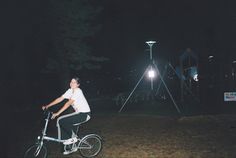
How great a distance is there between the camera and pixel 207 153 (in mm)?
9305

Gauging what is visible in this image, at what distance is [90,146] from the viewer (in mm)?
9094

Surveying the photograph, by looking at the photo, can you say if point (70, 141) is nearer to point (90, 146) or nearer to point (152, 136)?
point (90, 146)

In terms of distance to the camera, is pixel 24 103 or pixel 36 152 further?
pixel 24 103

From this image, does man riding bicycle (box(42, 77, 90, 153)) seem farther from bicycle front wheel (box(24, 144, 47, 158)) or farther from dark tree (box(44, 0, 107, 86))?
dark tree (box(44, 0, 107, 86))

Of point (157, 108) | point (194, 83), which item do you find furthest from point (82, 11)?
point (194, 83)

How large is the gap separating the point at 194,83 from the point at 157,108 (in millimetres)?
9207

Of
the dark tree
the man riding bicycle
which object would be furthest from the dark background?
the man riding bicycle

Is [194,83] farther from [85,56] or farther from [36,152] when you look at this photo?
[36,152]

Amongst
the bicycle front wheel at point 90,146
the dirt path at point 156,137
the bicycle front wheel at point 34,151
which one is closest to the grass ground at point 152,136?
the dirt path at point 156,137

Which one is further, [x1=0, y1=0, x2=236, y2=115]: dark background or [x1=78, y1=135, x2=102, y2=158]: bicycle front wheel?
[x1=0, y1=0, x2=236, y2=115]: dark background

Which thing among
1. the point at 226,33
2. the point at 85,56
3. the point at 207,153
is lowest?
the point at 207,153

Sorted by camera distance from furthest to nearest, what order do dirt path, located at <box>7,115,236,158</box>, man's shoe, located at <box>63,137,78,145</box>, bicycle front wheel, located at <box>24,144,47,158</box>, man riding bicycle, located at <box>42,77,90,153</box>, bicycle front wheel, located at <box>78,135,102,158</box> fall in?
dirt path, located at <box>7,115,236,158</box>
bicycle front wheel, located at <box>78,135,102,158</box>
man's shoe, located at <box>63,137,78,145</box>
man riding bicycle, located at <box>42,77,90,153</box>
bicycle front wheel, located at <box>24,144,47,158</box>

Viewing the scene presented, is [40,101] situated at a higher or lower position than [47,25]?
lower

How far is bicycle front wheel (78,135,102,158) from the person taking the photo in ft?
29.6
